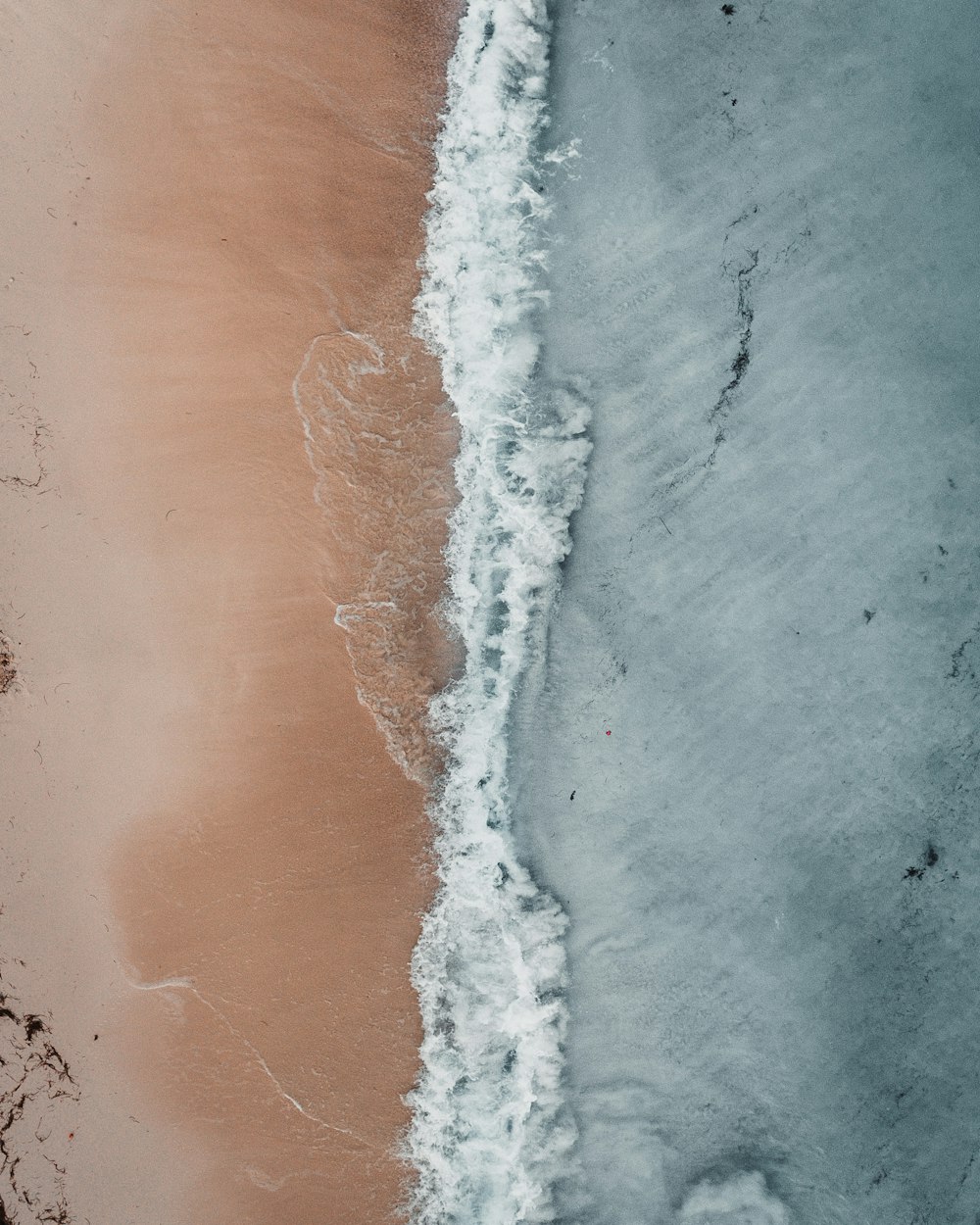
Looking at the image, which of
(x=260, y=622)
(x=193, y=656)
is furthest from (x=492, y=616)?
(x=193, y=656)

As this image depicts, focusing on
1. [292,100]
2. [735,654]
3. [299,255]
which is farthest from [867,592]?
[292,100]

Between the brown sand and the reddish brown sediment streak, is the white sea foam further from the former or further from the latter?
the brown sand

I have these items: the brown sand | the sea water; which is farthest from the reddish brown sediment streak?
the sea water

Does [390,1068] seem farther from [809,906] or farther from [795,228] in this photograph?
[795,228]

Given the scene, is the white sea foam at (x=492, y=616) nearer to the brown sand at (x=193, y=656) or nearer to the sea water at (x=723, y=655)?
the sea water at (x=723, y=655)

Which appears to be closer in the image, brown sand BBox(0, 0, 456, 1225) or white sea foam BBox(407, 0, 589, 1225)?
brown sand BBox(0, 0, 456, 1225)

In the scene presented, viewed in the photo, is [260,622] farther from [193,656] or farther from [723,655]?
[723,655]
